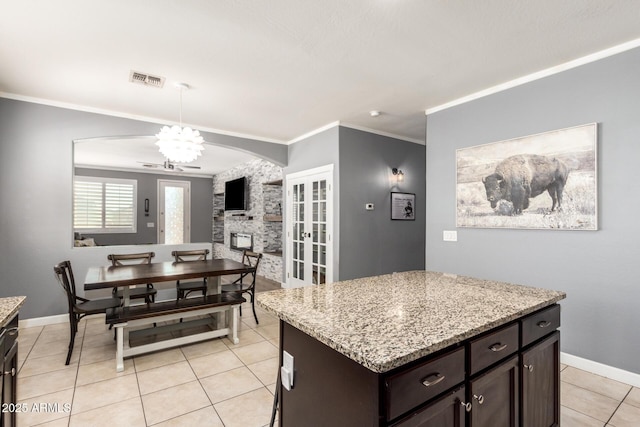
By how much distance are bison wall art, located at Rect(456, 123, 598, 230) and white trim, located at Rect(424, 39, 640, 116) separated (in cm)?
56

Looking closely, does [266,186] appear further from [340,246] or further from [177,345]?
[177,345]

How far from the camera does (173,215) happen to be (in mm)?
9602

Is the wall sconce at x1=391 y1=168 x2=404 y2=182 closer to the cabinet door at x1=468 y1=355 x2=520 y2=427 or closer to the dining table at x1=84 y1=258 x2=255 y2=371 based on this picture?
the dining table at x1=84 y1=258 x2=255 y2=371

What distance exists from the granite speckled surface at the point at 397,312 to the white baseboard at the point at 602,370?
5.01 feet

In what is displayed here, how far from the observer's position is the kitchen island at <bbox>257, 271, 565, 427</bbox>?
104cm

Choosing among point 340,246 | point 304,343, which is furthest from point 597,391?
point 340,246

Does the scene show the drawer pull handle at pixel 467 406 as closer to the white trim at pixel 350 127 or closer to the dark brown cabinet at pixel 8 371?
the dark brown cabinet at pixel 8 371

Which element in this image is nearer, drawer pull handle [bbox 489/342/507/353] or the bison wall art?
drawer pull handle [bbox 489/342/507/353]

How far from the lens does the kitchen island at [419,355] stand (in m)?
1.04

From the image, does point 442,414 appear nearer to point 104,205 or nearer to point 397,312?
point 397,312

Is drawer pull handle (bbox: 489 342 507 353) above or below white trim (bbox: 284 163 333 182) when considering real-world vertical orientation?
below

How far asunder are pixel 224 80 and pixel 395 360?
3121 mm

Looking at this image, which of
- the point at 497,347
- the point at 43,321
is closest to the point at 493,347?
the point at 497,347

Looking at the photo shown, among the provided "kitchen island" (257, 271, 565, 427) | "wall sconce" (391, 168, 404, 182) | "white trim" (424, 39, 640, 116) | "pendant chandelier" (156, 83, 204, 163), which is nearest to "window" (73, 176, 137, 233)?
"pendant chandelier" (156, 83, 204, 163)
